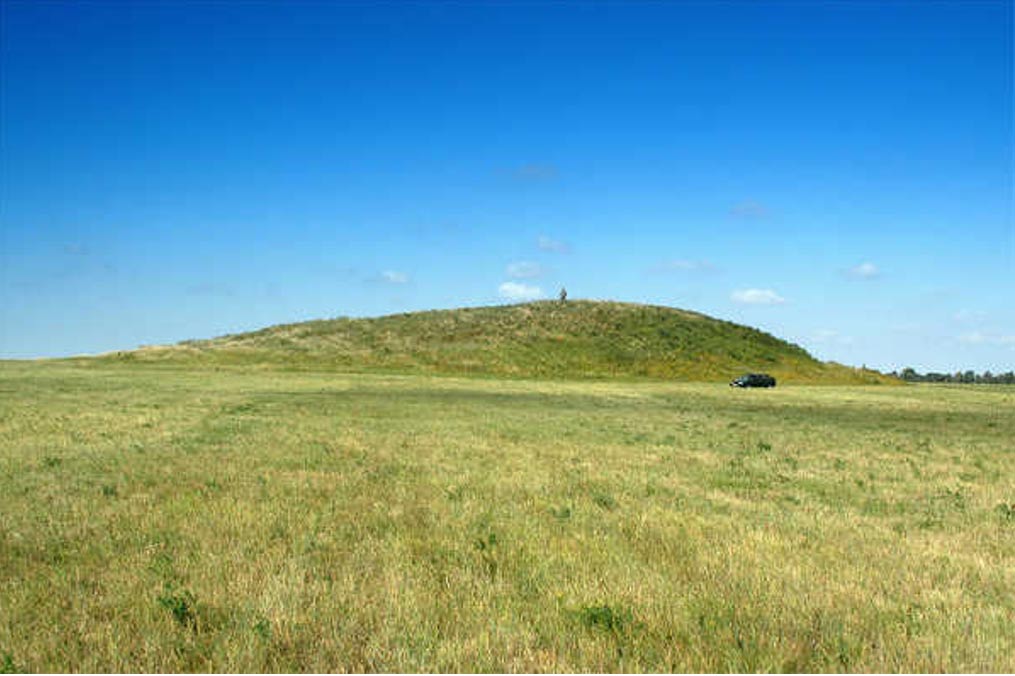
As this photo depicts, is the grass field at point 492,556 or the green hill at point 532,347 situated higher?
the green hill at point 532,347

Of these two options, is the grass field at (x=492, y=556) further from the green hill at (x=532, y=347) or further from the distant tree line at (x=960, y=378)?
the distant tree line at (x=960, y=378)

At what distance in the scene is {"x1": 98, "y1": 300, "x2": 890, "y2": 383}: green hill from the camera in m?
96.0

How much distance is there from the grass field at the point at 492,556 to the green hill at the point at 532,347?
71794 millimetres

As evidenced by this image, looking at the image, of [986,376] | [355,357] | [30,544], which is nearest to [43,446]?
[30,544]

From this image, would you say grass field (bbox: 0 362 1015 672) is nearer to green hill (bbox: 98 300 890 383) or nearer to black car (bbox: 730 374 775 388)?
black car (bbox: 730 374 775 388)

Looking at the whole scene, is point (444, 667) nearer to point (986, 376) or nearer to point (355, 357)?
point (355, 357)

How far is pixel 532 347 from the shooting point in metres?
106

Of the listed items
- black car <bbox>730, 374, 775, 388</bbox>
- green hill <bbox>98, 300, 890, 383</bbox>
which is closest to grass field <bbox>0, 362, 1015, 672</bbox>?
black car <bbox>730, 374, 775, 388</bbox>

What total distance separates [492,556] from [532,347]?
96.2 m

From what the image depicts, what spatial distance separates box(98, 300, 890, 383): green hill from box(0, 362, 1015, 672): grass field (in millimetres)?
71794

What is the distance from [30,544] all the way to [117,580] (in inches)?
107

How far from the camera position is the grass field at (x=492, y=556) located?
6.75 metres

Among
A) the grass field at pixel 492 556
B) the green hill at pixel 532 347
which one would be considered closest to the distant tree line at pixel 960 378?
the green hill at pixel 532 347

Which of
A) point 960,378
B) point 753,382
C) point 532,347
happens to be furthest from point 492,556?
point 960,378
